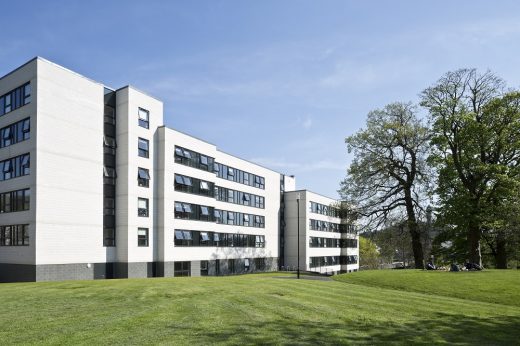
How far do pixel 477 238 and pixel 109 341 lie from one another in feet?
110

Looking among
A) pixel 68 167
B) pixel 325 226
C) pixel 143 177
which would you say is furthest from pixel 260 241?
pixel 68 167

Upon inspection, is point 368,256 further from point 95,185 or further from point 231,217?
point 95,185

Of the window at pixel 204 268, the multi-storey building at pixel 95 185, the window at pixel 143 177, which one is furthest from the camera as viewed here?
the window at pixel 204 268

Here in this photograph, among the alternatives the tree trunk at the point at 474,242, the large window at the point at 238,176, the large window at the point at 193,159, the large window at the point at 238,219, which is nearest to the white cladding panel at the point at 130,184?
the large window at the point at 193,159

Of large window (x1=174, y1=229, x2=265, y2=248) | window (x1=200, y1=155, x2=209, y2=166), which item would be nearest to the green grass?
large window (x1=174, y1=229, x2=265, y2=248)

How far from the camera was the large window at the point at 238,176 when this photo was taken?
5266cm

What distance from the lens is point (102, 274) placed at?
34.6 metres

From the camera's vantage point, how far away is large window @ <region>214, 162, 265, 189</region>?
173 feet

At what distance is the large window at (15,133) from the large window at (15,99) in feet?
4.69

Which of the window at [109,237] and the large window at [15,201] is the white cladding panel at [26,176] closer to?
the large window at [15,201]

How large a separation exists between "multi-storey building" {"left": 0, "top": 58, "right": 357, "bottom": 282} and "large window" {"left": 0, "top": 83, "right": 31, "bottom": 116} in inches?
3.6

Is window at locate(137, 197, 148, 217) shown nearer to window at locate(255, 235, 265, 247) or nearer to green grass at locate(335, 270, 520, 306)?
green grass at locate(335, 270, 520, 306)

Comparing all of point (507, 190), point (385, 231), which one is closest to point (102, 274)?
point (385, 231)

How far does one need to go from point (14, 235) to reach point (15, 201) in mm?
2611
